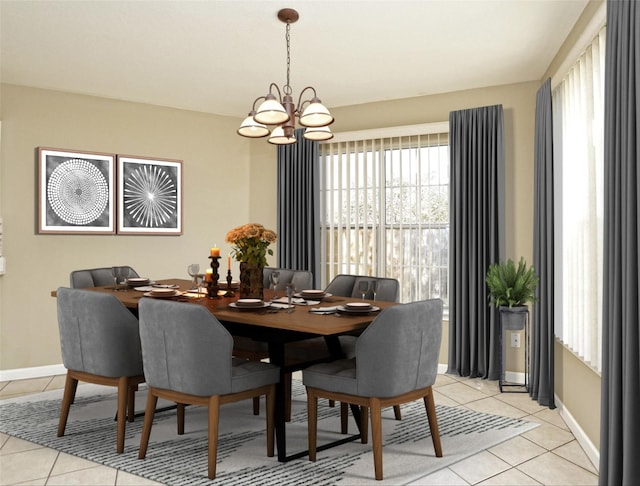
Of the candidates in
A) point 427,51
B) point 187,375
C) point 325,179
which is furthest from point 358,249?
point 187,375

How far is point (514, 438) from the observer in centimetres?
357

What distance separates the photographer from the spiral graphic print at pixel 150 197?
5.78 meters

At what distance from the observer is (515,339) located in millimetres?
5113

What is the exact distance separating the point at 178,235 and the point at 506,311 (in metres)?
3.40

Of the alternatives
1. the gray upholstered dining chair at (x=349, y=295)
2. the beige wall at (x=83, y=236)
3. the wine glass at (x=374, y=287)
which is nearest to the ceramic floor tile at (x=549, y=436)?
the gray upholstered dining chair at (x=349, y=295)

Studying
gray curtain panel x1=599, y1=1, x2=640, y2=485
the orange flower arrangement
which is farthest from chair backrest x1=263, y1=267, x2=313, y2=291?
gray curtain panel x1=599, y1=1, x2=640, y2=485

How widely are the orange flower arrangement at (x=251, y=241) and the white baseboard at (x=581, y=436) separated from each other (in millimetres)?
2198

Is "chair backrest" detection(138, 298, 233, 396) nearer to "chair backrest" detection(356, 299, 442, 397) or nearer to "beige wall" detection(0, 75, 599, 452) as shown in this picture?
"chair backrest" detection(356, 299, 442, 397)

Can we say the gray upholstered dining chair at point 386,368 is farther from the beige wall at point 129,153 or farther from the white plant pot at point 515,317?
the beige wall at point 129,153

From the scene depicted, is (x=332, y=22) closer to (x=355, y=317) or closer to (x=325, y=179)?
(x=355, y=317)

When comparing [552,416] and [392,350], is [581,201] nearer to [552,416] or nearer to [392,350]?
[552,416]

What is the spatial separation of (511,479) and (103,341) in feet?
7.60

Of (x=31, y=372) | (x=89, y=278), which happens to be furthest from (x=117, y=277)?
(x=31, y=372)

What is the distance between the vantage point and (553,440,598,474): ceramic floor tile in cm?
316
